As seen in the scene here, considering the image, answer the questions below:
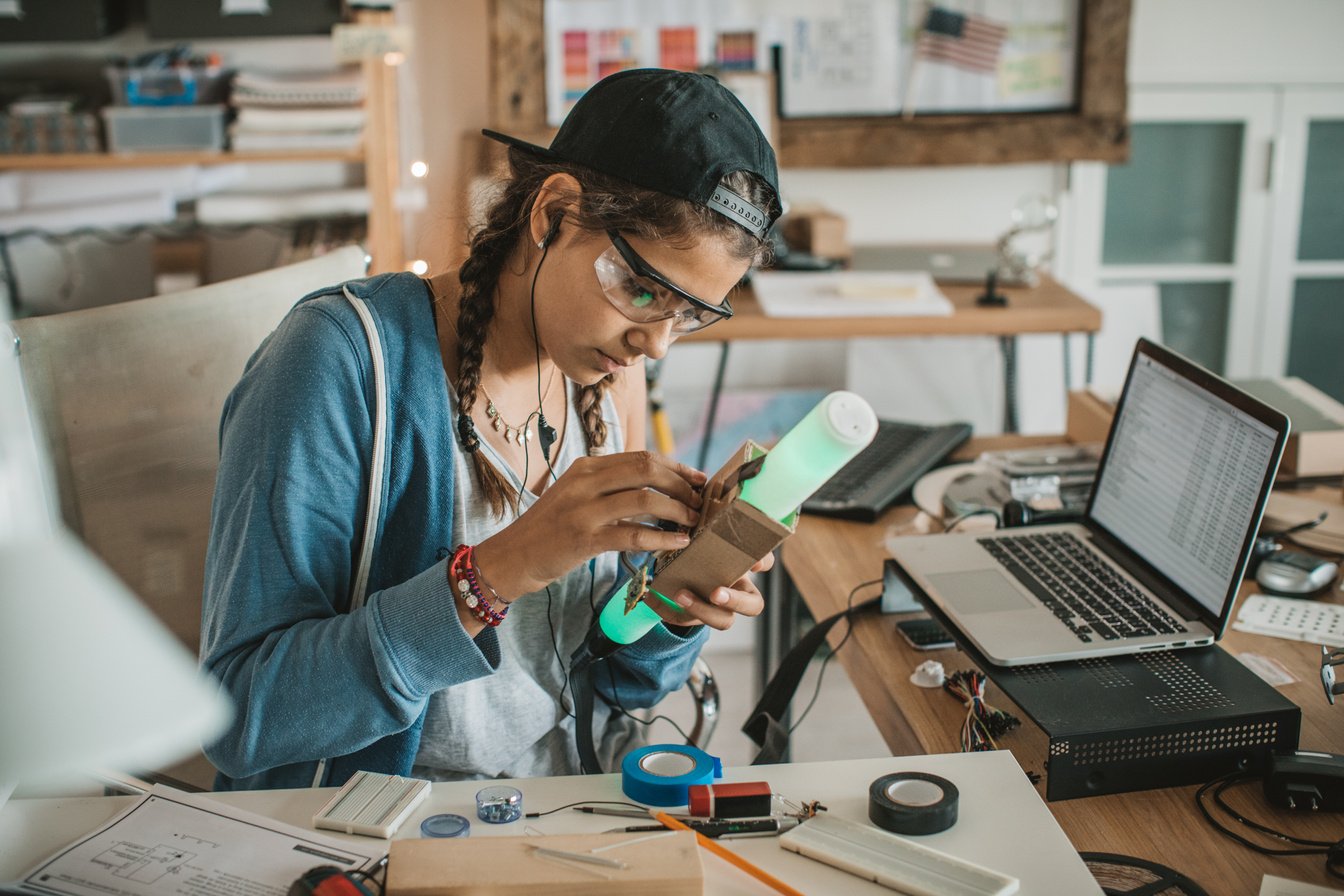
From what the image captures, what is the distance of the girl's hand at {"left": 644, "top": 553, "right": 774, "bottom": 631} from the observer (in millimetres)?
996

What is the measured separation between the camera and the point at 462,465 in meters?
1.25

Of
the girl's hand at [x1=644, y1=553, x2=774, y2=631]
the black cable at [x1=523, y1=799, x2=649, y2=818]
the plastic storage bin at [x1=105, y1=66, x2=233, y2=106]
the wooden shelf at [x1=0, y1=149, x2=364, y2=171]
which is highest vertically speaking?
the plastic storage bin at [x1=105, y1=66, x2=233, y2=106]

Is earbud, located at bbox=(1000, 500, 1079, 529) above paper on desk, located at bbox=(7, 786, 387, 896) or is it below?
above

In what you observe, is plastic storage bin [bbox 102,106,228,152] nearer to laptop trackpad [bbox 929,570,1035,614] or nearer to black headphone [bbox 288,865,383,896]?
laptop trackpad [bbox 929,570,1035,614]

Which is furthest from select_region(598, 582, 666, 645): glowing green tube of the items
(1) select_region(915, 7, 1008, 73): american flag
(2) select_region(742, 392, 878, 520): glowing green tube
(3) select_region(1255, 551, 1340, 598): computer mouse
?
(1) select_region(915, 7, 1008, 73): american flag

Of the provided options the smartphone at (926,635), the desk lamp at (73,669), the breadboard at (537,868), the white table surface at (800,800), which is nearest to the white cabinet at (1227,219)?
the smartphone at (926,635)

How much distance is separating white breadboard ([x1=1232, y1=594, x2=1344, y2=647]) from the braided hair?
2.34 feet

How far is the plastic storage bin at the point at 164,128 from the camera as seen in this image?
2.71 metres

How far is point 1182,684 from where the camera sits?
1.12m

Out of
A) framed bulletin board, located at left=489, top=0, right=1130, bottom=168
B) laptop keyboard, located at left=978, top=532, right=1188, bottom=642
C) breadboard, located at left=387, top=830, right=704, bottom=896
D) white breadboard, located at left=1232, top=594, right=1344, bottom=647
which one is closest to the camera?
breadboard, located at left=387, top=830, right=704, bottom=896

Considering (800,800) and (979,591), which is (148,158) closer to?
(979,591)

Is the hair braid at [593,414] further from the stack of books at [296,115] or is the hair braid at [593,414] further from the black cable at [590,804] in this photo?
the stack of books at [296,115]

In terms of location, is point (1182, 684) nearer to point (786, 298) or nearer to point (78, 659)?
point (78, 659)

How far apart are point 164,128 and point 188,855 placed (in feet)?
7.45
